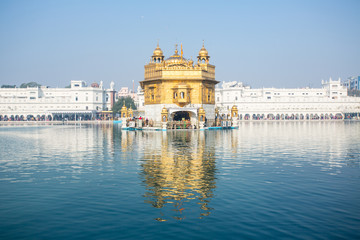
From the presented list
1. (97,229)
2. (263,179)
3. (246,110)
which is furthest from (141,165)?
(246,110)

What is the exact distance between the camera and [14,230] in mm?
9336

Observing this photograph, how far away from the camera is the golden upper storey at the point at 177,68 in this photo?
177 feet

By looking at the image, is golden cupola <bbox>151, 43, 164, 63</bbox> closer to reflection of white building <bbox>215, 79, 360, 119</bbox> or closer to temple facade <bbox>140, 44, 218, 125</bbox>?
temple facade <bbox>140, 44, 218, 125</bbox>

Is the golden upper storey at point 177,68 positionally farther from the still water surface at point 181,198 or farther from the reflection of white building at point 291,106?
the reflection of white building at point 291,106

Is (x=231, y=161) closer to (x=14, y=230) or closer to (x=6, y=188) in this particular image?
(x=6, y=188)

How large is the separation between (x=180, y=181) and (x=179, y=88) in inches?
1514

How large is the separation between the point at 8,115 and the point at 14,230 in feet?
413

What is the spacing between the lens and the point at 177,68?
54156mm

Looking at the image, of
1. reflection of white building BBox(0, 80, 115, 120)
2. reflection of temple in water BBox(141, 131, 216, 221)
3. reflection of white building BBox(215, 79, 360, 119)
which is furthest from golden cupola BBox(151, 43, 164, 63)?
reflection of white building BBox(0, 80, 115, 120)

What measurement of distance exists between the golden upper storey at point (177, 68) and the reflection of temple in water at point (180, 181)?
31.7 meters

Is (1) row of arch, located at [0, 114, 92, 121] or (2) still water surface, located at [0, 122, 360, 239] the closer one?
(2) still water surface, located at [0, 122, 360, 239]

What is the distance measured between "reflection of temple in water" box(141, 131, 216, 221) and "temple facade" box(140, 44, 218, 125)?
96.1 ft

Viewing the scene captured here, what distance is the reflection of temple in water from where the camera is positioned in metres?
11.2

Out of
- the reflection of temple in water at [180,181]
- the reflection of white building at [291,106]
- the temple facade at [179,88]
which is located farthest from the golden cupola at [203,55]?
the reflection of white building at [291,106]
